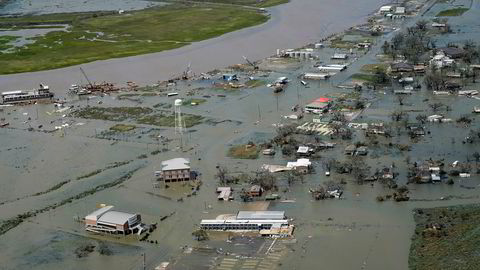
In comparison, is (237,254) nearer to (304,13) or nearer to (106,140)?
(106,140)

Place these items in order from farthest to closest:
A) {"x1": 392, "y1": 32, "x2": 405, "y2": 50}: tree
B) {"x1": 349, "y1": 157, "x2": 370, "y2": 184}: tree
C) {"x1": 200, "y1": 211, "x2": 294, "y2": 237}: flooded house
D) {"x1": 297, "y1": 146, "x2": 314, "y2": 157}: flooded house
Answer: {"x1": 392, "y1": 32, "x2": 405, "y2": 50}: tree
{"x1": 297, "y1": 146, "x2": 314, "y2": 157}: flooded house
{"x1": 349, "y1": 157, "x2": 370, "y2": 184}: tree
{"x1": 200, "y1": 211, "x2": 294, "y2": 237}: flooded house

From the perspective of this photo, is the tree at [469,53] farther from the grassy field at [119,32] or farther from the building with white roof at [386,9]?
the grassy field at [119,32]

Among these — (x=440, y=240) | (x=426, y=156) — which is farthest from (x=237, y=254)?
(x=426, y=156)

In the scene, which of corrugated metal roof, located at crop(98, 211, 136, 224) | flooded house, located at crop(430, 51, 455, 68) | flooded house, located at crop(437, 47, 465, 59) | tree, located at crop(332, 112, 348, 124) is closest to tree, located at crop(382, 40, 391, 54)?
flooded house, located at crop(437, 47, 465, 59)

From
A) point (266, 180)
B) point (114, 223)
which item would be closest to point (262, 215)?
point (266, 180)

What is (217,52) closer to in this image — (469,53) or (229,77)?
(229,77)

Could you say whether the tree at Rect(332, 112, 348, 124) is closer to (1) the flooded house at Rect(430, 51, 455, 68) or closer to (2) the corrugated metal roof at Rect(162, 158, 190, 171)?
(2) the corrugated metal roof at Rect(162, 158, 190, 171)
